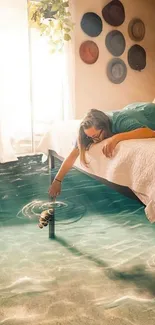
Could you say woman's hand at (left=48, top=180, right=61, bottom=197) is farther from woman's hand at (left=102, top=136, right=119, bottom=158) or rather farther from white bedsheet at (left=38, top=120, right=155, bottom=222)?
woman's hand at (left=102, top=136, right=119, bottom=158)

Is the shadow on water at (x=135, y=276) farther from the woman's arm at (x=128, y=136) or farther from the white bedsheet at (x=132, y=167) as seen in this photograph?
the woman's arm at (x=128, y=136)

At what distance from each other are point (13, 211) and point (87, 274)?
3.35 feet

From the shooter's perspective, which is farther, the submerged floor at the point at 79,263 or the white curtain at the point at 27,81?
the white curtain at the point at 27,81

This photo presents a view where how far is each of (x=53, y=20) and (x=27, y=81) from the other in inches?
31.6

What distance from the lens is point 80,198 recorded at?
269cm

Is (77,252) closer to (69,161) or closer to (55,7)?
Answer: (69,161)

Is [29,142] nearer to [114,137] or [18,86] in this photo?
[18,86]

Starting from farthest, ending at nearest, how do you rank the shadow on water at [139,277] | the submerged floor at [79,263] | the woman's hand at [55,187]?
the woman's hand at [55,187], the shadow on water at [139,277], the submerged floor at [79,263]

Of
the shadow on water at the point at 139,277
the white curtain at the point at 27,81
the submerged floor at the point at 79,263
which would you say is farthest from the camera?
the white curtain at the point at 27,81

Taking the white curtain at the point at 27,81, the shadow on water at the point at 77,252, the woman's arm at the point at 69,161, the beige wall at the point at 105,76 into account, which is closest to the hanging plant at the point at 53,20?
the white curtain at the point at 27,81

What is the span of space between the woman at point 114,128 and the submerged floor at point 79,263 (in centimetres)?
53

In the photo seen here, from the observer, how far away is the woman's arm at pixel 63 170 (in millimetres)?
1839

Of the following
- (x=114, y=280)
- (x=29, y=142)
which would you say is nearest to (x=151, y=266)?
(x=114, y=280)

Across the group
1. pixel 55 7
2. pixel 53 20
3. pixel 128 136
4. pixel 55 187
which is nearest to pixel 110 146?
pixel 128 136
